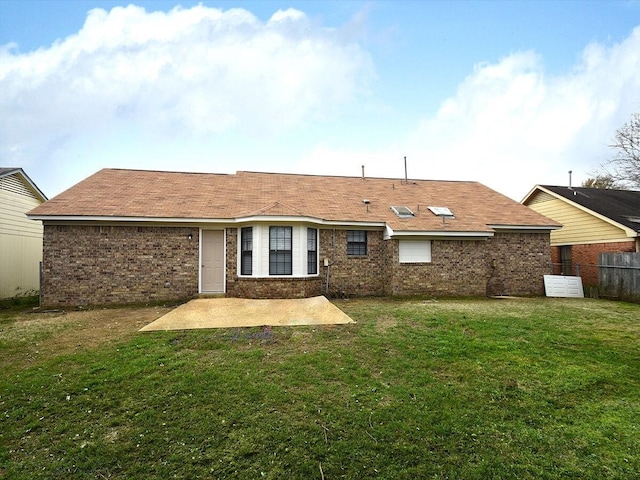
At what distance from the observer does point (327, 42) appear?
597 inches

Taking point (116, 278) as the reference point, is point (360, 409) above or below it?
below

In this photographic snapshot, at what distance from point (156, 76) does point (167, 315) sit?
1278 cm

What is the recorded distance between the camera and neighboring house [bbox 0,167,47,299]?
44.8ft

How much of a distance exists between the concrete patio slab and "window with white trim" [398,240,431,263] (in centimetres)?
378

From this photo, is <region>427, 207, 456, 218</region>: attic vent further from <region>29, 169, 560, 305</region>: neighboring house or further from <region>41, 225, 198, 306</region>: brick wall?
<region>41, 225, 198, 306</region>: brick wall

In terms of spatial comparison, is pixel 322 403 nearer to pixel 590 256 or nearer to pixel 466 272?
pixel 466 272

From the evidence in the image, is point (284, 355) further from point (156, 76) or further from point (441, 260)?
point (156, 76)

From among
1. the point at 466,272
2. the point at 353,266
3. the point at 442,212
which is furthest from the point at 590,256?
the point at 353,266

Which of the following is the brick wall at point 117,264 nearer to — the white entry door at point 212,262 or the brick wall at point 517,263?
the white entry door at point 212,262

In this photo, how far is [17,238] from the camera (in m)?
14.4

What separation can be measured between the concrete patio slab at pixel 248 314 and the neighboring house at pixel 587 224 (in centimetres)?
1264

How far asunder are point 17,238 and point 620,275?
24100 mm

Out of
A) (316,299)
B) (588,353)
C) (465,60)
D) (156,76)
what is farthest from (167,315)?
(465,60)

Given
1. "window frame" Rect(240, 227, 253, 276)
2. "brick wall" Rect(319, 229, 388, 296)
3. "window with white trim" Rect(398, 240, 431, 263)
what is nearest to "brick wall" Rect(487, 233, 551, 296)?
"window with white trim" Rect(398, 240, 431, 263)
